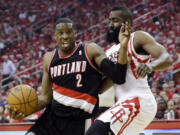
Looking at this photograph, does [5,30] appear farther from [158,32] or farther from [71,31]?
[71,31]

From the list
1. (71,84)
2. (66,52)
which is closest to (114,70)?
(71,84)

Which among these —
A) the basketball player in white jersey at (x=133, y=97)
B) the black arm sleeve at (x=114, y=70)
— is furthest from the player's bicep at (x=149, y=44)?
the black arm sleeve at (x=114, y=70)

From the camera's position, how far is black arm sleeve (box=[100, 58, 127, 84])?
10.8 feet

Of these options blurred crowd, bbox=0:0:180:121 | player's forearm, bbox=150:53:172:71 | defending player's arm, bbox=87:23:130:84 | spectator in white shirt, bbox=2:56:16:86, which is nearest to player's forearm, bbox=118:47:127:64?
defending player's arm, bbox=87:23:130:84

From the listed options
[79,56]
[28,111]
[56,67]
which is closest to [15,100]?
[28,111]

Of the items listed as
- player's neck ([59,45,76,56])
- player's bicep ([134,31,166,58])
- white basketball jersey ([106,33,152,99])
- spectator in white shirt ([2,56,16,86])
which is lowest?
spectator in white shirt ([2,56,16,86])

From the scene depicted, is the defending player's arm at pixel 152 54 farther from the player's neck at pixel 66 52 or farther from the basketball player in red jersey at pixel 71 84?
the player's neck at pixel 66 52

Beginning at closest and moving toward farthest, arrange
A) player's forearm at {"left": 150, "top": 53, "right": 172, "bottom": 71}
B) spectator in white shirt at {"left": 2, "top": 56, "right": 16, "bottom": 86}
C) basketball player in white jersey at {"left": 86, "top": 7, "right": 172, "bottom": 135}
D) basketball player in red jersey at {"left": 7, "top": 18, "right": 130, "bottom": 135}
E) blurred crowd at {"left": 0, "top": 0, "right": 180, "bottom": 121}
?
player's forearm at {"left": 150, "top": 53, "right": 172, "bottom": 71} < basketball player in white jersey at {"left": 86, "top": 7, "right": 172, "bottom": 135} < basketball player in red jersey at {"left": 7, "top": 18, "right": 130, "bottom": 135} < blurred crowd at {"left": 0, "top": 0, "right": 180, "bottom": 121} < spectator in white shirt at {"left": 2, "top": 56, "right": 16, "bottom": 86}

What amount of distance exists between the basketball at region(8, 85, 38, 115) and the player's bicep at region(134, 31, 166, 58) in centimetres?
119

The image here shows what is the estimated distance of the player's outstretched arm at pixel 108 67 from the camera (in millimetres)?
3303

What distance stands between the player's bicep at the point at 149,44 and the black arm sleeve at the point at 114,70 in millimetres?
265

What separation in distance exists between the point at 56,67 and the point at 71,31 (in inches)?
15.8

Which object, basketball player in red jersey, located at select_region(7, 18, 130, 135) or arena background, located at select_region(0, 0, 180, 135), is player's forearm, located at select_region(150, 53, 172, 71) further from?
arena background, located at select_region(0, 0, 180, 135)

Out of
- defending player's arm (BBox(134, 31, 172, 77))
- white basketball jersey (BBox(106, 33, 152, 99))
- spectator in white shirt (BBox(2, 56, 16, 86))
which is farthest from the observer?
spectator in white shirt (BBox(2, 56, 16, 86))
